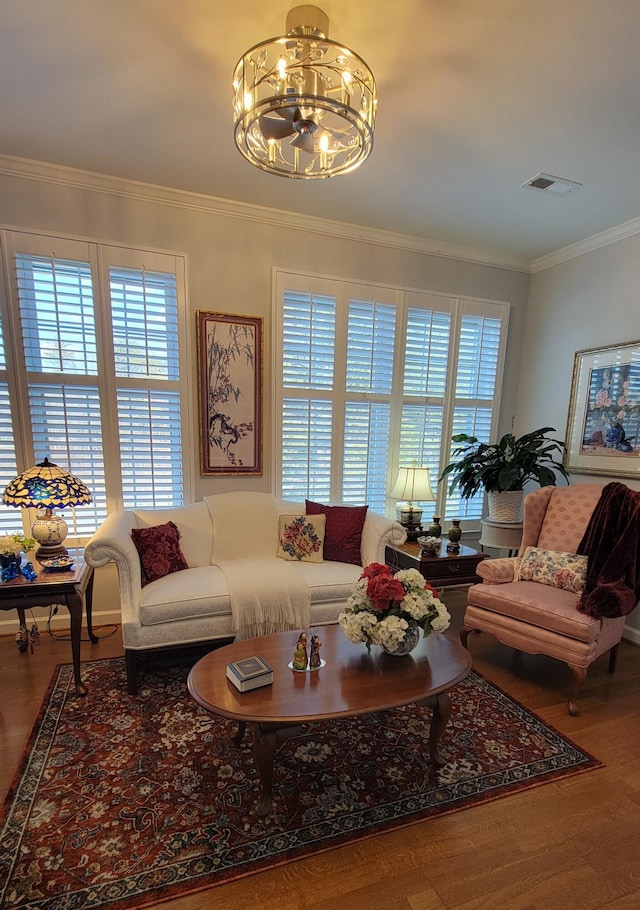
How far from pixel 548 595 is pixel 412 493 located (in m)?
1.18

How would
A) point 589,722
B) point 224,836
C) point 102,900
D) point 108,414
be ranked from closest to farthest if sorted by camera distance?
point 102,900, point 224,836, point 589,722, point 108,414

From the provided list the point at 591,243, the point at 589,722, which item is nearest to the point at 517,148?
the point at 591,243

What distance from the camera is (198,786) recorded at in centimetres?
178

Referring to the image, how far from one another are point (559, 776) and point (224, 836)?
1454 mm

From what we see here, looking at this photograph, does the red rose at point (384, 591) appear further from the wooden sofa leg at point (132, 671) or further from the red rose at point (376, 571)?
the wooden sofa leg at point (132, 671)

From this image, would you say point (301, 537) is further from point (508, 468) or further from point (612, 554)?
point (612, 554)

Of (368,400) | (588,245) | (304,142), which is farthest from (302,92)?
(588,245)

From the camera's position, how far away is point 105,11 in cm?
166

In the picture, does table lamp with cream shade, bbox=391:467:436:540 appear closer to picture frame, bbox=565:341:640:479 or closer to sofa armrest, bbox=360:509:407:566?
sofa armrest, bbox=360:509:407:566

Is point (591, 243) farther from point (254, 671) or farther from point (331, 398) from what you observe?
point (254, 671)

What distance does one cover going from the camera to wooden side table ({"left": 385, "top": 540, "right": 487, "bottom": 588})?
9.96 ft

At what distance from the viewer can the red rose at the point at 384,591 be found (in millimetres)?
1852

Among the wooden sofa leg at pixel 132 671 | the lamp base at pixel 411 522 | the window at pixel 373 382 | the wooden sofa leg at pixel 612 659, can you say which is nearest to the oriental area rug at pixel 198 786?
the wooden sofa leg at pixel 132 671

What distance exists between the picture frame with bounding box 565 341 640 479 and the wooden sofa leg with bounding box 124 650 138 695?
3610mm
